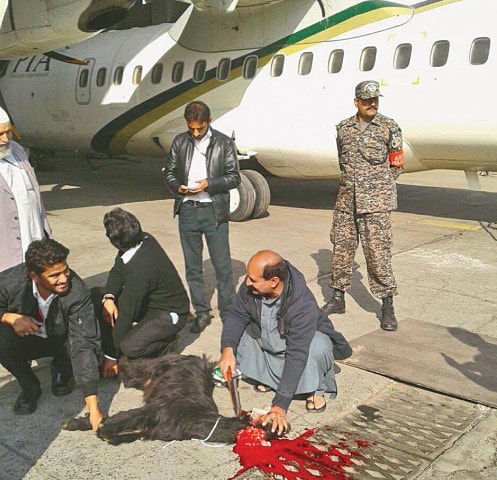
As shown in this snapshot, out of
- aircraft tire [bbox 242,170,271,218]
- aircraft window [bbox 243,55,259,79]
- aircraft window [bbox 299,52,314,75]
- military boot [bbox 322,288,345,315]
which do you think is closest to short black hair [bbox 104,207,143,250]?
military boot [bbox 322,288,345,315]

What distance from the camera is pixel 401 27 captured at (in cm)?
898

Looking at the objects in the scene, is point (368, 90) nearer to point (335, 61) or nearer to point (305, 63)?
point (335, 61)

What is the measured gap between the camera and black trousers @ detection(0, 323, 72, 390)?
3.86 meters

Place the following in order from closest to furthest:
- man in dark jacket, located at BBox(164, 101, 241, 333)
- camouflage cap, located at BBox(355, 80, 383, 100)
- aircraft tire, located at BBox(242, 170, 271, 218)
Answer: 1. camouflage cap, located at BBox(355, 80, 383, 100)
2. man in dark jacket, located at BBox(164, 101, 241, 333)
3. aircraft tire, located at BBox(242, 170, 271, 218)

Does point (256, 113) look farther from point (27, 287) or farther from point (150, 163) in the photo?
point (150, 163)

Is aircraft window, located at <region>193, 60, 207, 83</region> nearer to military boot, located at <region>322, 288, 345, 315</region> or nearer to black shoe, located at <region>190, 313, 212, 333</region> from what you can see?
military boot, located at <region>322, 288, 345, 315</region>

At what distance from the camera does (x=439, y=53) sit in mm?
8539

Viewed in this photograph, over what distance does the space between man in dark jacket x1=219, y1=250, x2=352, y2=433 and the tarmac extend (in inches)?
7.4

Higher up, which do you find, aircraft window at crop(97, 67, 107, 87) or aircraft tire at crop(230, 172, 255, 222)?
aircraft window at crop(97, 67, 107, 87)

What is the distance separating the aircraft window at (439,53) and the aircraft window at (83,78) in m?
6.88

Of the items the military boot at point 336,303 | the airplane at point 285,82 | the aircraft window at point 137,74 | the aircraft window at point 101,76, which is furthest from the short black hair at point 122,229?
the aircraft window at point 101,76

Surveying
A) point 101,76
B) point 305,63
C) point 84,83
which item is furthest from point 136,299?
point 84,83

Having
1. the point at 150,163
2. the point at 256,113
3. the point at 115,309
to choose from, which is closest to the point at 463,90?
the point at 256,113

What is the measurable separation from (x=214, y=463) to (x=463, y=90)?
6560 millimetres
